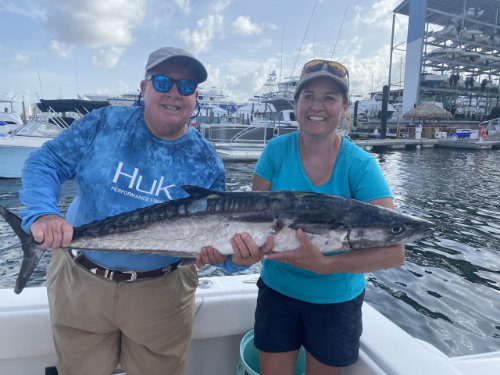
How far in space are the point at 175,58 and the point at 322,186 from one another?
1.37 meters

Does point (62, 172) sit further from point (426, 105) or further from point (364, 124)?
point (364, 124)

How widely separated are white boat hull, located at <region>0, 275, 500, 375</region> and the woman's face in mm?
1664

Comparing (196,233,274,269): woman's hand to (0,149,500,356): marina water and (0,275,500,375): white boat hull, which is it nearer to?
(0,275,500,375): white boat hull

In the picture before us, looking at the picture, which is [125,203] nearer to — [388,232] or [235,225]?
[235,225]

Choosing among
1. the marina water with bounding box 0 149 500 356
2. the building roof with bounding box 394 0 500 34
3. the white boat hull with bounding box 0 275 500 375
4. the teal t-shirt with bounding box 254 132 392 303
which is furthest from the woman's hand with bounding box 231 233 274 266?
the building roof with bounding box 394 0 500 34

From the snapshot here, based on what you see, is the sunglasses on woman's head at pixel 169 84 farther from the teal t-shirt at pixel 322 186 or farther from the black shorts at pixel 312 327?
the black shorts at pixel 312 327

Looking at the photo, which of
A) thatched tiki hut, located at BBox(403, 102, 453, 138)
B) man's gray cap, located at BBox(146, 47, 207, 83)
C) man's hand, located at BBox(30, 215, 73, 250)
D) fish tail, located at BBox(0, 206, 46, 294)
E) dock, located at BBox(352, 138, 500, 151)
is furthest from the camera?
thatched tiki hut, located at BBox(403, 102, 453, 138)

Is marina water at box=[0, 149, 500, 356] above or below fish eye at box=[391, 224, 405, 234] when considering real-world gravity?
below

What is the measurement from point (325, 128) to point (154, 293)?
166 cm

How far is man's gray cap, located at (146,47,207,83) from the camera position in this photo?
7.30 ft

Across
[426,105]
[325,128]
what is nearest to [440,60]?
[426,105]

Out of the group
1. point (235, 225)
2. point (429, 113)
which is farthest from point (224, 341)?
point (429, 113)

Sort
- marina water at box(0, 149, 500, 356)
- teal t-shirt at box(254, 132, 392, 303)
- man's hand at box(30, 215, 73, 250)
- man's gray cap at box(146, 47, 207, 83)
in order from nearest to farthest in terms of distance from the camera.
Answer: man's hand at box(30, 215, 73, 250)
teal t-shirt at box(254, 132, 392, 303)
man's gray cap at box(146, 47, 207, 83)
marina water at box(0, 149, 500, 356)

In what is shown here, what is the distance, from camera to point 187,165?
2324 mm
